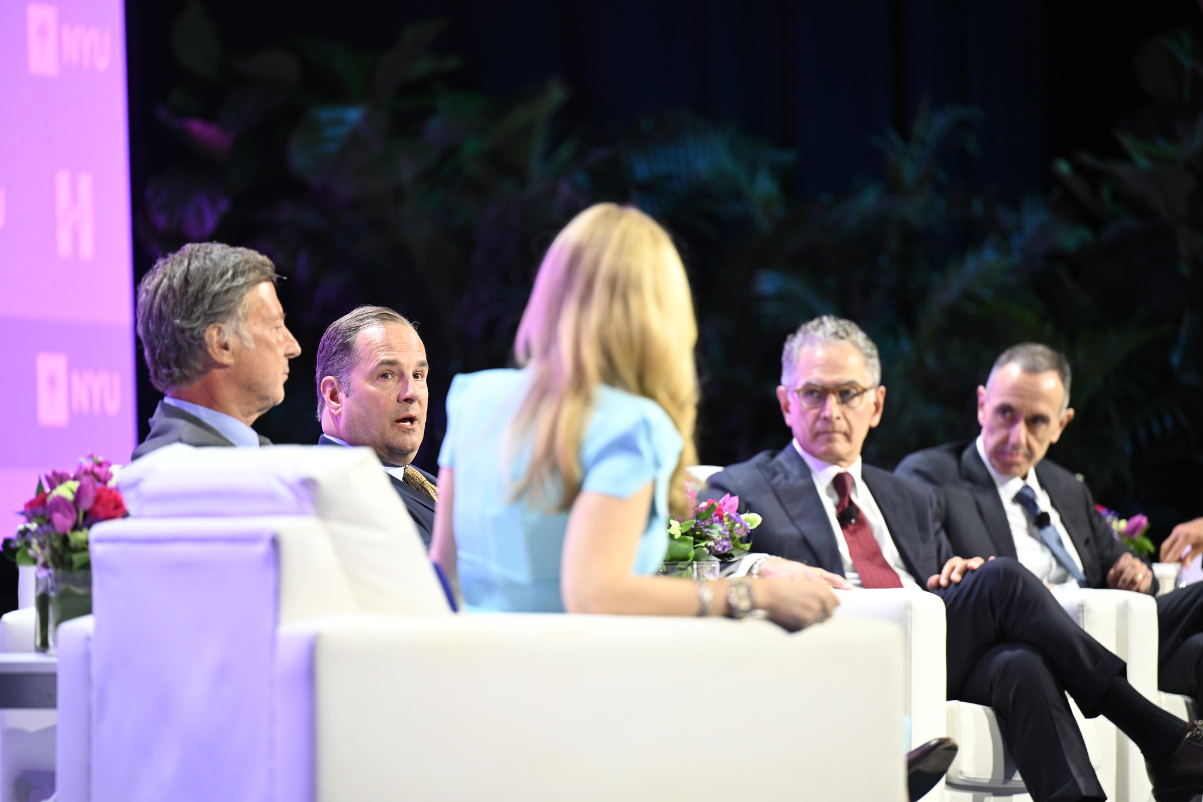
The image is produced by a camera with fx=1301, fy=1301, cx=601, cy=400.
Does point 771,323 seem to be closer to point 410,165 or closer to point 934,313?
point 934,313

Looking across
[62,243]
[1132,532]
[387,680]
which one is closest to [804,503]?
[1132,532]

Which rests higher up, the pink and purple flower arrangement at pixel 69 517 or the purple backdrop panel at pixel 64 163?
the purple backdrop panel at pixel 64 163

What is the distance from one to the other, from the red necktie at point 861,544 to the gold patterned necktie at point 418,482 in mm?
1179

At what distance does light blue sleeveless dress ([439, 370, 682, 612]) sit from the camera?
181 cm

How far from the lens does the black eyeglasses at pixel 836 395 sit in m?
3.70

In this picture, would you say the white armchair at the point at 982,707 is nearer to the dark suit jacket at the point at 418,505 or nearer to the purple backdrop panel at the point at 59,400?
the dark suit jacket at the point at 418,505

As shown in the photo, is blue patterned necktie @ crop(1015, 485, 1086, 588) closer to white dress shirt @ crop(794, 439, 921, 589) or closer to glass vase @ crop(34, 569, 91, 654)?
white dress shirt @ crop(794, 439, 921, 589)

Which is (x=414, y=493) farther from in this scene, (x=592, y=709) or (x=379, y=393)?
(x=592, y=709)

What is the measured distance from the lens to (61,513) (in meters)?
2.22

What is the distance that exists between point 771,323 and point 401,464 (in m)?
4.15

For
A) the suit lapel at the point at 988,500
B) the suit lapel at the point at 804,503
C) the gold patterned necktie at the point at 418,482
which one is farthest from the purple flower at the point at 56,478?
the suit lapel at the point at 988,500

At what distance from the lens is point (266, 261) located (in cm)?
261

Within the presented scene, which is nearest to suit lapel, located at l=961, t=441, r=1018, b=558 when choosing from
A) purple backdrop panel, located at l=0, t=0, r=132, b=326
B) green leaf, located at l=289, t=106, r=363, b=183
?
purple backdrop panel, located at l=0, t=0, r=132, b=326

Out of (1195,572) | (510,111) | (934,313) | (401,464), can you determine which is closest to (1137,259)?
(934,313)
